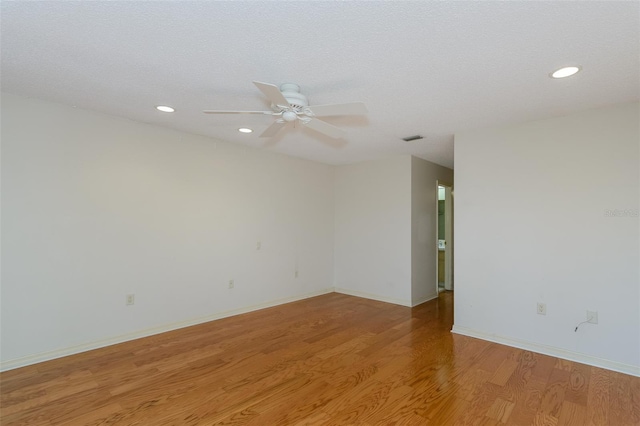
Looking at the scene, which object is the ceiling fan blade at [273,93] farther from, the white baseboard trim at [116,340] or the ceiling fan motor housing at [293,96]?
the white baseboard trim at [116,340]

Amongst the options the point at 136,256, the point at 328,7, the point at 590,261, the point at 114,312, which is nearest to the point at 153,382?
the point at 114,312

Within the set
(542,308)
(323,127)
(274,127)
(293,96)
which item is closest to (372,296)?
(542,308)

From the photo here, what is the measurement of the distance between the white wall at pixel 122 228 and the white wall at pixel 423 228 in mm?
2020

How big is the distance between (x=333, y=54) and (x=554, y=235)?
2854 mm

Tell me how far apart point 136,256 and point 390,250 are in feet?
11.8

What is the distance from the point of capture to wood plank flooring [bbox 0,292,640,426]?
2.17 meters

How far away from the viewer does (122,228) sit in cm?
345

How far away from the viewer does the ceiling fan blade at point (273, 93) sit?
201 cm

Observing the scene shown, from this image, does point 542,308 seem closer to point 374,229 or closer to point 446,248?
point 374,229

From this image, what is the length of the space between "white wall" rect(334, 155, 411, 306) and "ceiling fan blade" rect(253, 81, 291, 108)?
3.15 m

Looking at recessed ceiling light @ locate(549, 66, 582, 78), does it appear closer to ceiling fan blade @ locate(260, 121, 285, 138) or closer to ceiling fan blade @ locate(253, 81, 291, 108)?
ceiling fan blade @ locate(253, 81, 291, 108)

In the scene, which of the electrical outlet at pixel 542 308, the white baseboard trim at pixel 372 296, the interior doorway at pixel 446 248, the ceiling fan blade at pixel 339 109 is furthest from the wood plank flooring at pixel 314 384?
the interior doorway at pixel 446 248

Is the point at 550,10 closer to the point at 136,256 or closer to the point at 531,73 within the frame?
the point at 531,73

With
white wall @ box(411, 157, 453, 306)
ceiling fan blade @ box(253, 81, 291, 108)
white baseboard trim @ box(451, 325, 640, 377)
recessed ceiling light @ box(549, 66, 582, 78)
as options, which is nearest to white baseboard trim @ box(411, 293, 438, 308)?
white wall @ box(411, 157, 453, 306)
